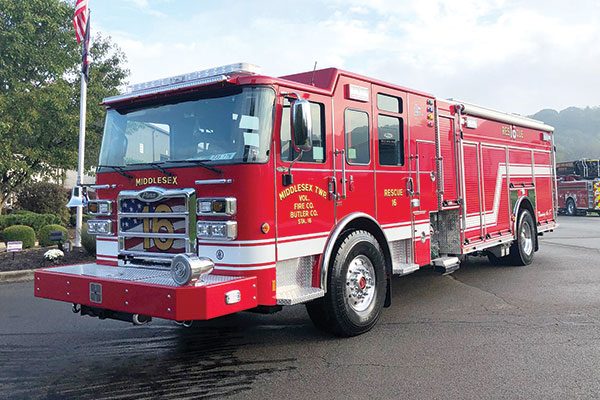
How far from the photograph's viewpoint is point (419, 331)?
18.6 ft

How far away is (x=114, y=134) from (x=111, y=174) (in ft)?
1.48

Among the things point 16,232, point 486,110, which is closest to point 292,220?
point 486,110

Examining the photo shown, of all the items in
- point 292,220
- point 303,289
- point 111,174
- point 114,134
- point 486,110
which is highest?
point 486,110

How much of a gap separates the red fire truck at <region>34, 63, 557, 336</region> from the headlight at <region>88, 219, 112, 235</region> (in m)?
0.02

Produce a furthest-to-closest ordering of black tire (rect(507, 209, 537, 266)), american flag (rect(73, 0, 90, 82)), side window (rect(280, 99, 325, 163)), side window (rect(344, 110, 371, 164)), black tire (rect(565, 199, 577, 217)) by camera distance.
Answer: black tire (rect(565, 199, 577, 217)) < american flag (rect(73, 0, 90, 82)) < black tire (rect(507, 209, 537, 266)) < side window (rect(344, 110, 371, 164)) < side window (rect(280, 99, 325, 163))

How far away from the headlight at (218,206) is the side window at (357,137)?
1620 millimetres

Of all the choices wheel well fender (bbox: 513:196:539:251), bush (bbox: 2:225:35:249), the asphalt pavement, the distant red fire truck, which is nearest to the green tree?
Answer: bush (bbox: 2:225:35:249)

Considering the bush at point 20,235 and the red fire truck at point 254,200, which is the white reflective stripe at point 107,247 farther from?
the bush at point 20,235

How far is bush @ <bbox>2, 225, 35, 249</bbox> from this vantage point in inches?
496

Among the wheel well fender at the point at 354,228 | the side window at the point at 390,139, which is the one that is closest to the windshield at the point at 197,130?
the wheel well fender at the point at 354,228

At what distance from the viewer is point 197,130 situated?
4.89 metres

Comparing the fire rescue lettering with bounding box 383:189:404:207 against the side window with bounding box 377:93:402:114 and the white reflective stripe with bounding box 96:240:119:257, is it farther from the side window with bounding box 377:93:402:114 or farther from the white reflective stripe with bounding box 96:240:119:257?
the white reflective stripe with bounding box 96:240:119:257

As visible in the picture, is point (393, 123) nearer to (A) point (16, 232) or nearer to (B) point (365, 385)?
(B) point (365, 385)

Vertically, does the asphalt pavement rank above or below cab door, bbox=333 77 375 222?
below
